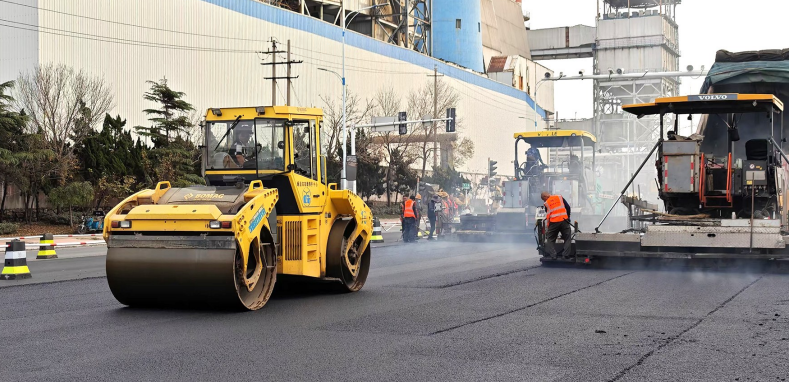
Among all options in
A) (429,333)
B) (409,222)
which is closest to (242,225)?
(429,333)

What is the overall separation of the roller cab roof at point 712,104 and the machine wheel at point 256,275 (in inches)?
298

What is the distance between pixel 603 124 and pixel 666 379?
72629 millimetres

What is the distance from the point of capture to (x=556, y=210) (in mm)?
16453

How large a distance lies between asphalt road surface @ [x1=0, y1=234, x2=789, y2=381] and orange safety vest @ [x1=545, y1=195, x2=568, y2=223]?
2.49 m

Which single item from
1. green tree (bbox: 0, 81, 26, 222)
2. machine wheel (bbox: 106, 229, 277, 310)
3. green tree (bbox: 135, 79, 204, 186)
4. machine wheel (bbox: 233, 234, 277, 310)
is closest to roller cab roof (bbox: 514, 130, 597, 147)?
green tree (bbox: 135, 79, 204, 186)

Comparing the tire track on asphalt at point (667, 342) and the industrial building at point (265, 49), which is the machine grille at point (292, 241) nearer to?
the tire track on asphalt at point (667, 342)

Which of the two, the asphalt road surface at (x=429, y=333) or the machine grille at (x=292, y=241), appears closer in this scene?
the asphalt road surface at (x=429, y=333)

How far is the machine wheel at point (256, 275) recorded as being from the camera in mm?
9867

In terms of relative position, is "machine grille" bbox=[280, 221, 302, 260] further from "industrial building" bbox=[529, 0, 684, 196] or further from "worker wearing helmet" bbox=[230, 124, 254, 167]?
"industrial building" bbox=[529, 0, 684, 196]

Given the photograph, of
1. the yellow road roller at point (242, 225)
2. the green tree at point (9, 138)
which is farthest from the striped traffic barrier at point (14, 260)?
the green tree at point (9, 138)

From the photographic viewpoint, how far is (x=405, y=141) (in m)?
60.3

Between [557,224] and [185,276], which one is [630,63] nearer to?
[557,224]

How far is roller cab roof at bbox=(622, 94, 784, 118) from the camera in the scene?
14.9 m

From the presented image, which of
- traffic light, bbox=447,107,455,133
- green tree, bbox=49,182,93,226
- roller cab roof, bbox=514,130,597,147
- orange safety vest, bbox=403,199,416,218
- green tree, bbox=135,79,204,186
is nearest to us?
roller cab roof, bbox=514,130,597,147
